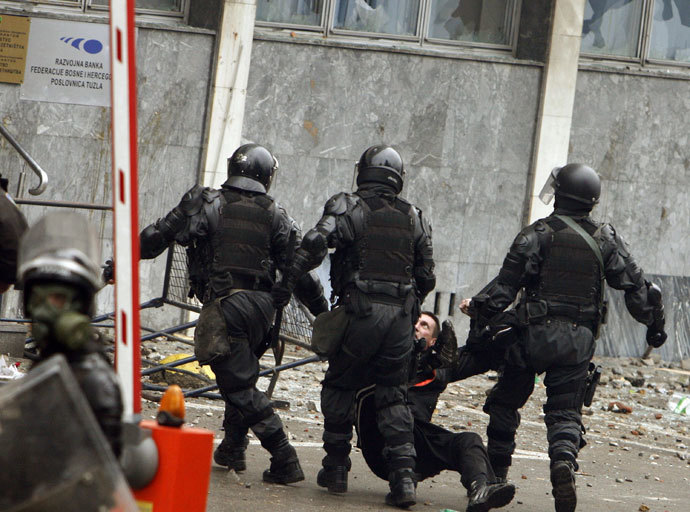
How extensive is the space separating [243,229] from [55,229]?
3.94 meters

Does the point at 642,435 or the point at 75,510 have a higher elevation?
the point at 75,510

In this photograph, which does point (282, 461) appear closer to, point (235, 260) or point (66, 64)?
point (235, 260)

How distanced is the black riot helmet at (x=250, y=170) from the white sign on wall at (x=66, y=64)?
6050 millimetres

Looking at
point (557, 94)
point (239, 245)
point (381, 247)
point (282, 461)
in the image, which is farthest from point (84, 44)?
point (282, 461)

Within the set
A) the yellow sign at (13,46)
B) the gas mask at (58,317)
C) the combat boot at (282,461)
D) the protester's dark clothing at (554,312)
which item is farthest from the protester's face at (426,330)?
the yellow sign at (13,46)

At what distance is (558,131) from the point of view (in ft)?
45.5

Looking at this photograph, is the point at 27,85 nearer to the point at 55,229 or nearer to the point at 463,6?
the point at 463,6

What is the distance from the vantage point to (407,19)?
1403 cm

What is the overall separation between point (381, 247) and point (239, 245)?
2.58ft

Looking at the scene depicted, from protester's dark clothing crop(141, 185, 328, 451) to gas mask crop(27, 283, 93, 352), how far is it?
12.5 ft

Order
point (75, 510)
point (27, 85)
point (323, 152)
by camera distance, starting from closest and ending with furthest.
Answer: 1. point (75, 510)
2. point (27, 85)
3. point (323, 152)

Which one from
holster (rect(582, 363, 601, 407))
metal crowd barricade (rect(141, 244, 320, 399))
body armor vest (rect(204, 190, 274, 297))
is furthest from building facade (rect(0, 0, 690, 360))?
holster (rect(582, 363, 601, 407))

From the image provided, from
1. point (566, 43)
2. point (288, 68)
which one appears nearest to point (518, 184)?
point (566, 43)

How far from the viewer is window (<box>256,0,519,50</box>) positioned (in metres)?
13.7
